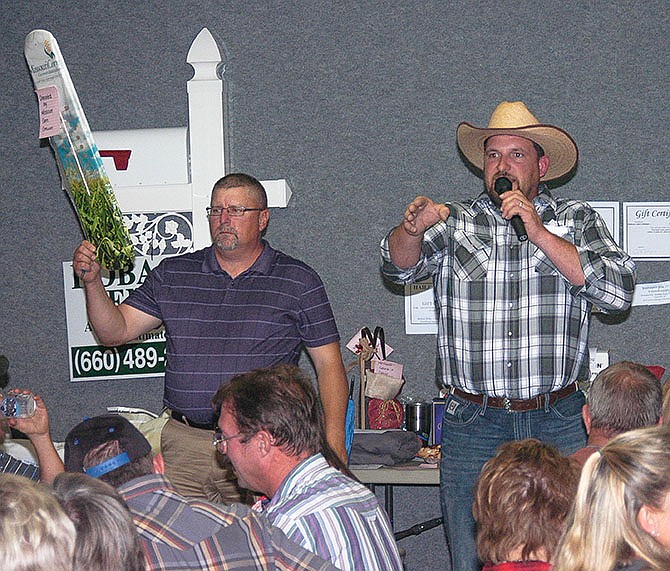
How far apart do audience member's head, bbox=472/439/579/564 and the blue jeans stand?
1.00 meters

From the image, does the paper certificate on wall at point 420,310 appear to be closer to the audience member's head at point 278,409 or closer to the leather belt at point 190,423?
the leather belt at point 190,423

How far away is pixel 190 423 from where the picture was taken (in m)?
3.52

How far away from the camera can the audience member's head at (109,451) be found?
1973 millimetres

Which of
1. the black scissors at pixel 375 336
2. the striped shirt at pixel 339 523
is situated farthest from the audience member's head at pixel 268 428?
the black scissors at pixel 375 336

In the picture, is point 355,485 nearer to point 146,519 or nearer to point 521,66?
point 146,519

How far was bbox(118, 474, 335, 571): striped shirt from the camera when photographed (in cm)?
162

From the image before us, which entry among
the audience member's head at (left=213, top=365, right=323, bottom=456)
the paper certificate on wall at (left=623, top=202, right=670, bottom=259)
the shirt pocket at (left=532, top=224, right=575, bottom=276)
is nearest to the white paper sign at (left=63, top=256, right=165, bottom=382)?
the shirt pocket at (left=532, top=224, right=575, bottom=276)

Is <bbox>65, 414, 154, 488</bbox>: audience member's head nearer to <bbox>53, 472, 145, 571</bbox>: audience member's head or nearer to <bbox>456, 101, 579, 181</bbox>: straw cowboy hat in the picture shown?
<bbox>53, 472, 145, 571</bbox>: audience member's head

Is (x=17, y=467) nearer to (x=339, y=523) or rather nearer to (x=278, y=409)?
(x=278, y=409)

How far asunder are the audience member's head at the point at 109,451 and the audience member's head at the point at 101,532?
1.57ft

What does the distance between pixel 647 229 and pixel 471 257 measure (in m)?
1.45

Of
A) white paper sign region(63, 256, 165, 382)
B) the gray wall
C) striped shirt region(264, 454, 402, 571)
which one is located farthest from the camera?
white paper sign region(63, 256, 165, 382)

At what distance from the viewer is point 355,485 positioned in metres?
2.09

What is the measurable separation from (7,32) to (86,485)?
12.1 ft
